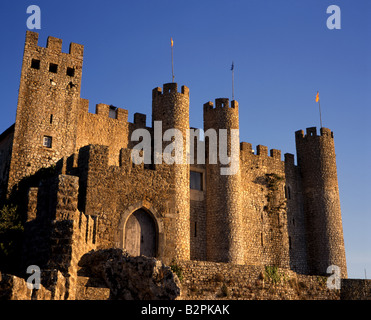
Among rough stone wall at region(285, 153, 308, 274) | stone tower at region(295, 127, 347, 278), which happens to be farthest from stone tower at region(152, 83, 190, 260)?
stone tower at region(295, 127, 347, 278)

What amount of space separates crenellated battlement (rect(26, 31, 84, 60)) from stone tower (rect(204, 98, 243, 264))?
321 inches

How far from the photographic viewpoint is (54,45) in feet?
81.4

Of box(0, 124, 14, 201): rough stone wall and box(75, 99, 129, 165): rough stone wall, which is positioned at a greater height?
box(75, 99, 129, 165): rough stone wall

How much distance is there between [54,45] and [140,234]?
10957mm

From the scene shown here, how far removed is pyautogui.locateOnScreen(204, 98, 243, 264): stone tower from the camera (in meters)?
26.4

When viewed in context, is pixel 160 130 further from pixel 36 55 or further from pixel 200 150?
pixel 36 55

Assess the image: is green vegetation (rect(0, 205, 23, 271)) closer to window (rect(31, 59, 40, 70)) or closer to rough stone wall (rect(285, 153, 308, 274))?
window (rect(31, 59, 40, 70))

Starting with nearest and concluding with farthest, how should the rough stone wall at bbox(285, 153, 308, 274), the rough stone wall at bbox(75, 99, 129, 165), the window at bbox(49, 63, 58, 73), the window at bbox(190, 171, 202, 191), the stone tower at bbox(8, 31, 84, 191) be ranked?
the stone tower at bbox(8, 31, 84, 191) < the window at bbox(49, 63, 58, 73) < the rough stone wall at bbox(75, 99, 129, 165) < the window at bbox(190, 171, 202, 191) < the rough stone wall at bbox(285, 153, 308, 274)

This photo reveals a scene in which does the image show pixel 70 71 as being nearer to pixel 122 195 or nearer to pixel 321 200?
pixel 122 195

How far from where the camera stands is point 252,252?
29062mm

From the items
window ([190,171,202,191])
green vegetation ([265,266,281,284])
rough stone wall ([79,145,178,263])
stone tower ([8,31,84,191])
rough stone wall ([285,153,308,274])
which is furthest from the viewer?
rough stone wall ([285,153,308,274])

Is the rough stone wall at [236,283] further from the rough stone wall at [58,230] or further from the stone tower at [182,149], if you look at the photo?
the rough stone wall at [58,230]

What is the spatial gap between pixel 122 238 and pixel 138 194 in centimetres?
199
